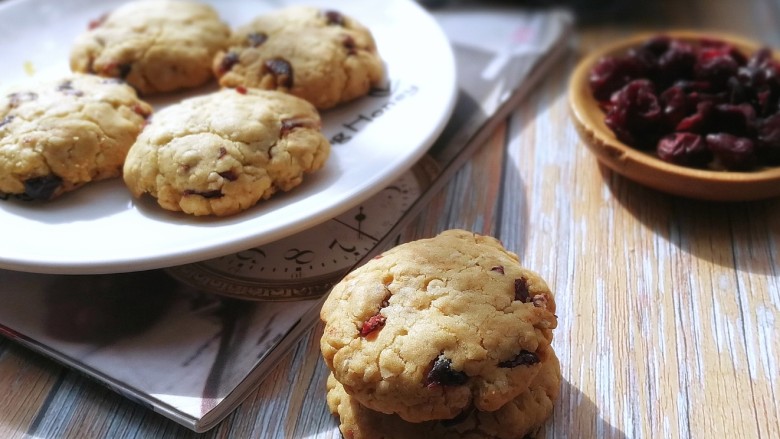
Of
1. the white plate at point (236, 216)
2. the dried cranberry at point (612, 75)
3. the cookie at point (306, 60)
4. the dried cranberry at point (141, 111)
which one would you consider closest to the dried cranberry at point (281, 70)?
the cookie at point (306, 60)

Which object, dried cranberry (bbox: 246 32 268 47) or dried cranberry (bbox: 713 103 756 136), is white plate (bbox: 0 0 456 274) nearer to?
dried cranberry (bbox: 246 32 268 47)

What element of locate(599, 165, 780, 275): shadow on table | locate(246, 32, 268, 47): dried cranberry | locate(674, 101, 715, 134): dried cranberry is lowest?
locate(599, 165, 780, 275): shadow on table

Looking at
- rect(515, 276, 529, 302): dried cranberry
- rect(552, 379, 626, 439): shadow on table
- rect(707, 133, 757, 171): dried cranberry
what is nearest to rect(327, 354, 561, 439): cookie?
rect(552, 379, 626, 439): shadow on table

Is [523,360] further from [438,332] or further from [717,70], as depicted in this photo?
[717,70]

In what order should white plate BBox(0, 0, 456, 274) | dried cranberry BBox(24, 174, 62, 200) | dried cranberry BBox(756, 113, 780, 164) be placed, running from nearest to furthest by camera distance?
white plate BBox(0, 0, 456, 274) → dried cranberry BBox(24, 174, 62, 200) → dried cranberry BBox(756, 113, 780, 164)

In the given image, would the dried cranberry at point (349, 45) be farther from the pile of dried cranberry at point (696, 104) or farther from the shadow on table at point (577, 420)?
the shadow on table at point (577, 420)

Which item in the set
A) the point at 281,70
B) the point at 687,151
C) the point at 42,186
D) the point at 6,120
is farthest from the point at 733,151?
the point at 6,120

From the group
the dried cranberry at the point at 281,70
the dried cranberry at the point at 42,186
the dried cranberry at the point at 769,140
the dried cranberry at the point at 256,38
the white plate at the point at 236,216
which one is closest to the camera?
the white plate at the point at 236,216
